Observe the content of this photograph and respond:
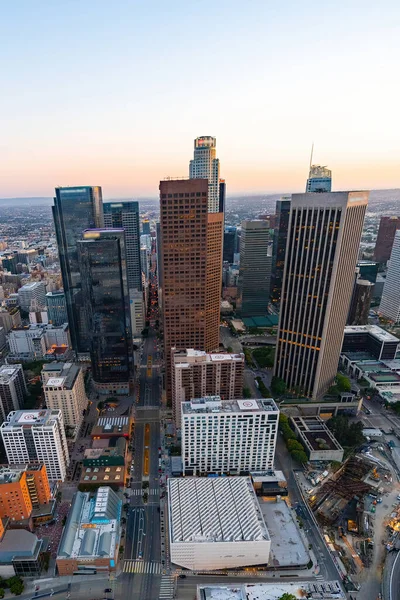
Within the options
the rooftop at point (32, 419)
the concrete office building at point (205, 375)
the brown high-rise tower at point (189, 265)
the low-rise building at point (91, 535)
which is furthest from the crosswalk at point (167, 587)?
the brown high-rise tower at point (189, 265)

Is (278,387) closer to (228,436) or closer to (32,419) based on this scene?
(228,436)

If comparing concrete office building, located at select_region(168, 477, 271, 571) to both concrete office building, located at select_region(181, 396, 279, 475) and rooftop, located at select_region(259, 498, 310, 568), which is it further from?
concrete office building, located at select_region(181, 396, 279, 475)

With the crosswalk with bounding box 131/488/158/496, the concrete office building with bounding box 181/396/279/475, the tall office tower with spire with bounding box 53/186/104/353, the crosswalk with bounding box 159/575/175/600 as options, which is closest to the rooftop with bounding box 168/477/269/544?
the concrete office building with bounding box 181/396/279/475

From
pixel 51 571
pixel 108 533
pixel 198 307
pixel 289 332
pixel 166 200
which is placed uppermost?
pixel 166 200

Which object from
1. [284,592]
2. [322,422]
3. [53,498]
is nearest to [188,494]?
[284,592]

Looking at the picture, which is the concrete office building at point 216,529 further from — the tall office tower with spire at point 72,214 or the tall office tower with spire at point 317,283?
the tall office tower with spire at point 72,214

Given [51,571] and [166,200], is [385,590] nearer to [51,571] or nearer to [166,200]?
[51,571]
